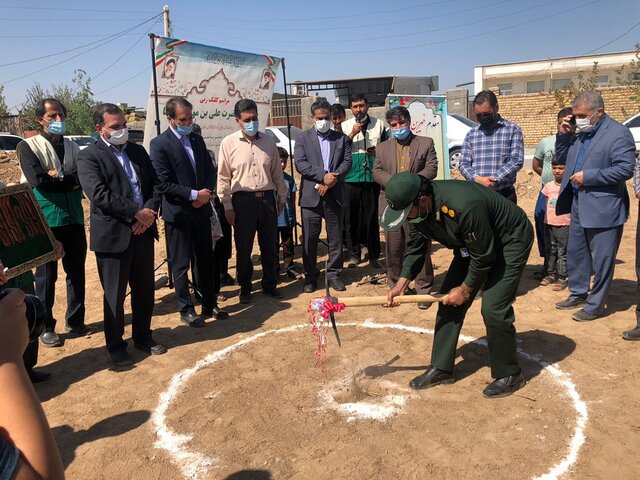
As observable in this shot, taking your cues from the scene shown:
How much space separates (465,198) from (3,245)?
333 cm

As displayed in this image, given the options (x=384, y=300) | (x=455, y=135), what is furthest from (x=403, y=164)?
(x=455, y=135)

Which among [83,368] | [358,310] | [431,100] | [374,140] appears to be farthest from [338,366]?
[431,100]

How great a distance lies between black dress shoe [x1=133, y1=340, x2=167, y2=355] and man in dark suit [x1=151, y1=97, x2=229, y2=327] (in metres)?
0.67

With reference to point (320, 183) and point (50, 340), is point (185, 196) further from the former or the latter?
point (50, 340)

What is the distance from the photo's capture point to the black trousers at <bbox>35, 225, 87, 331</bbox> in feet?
17.4

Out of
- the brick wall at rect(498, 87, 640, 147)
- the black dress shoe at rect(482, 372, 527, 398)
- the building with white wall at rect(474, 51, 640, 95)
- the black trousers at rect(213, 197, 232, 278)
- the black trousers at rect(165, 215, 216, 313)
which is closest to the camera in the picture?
the black dress shoe at rect(482, 372, 527, 398)

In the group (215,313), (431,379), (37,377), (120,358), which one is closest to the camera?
(431,379)

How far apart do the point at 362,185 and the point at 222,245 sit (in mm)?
2372

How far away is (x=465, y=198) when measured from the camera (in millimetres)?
3717

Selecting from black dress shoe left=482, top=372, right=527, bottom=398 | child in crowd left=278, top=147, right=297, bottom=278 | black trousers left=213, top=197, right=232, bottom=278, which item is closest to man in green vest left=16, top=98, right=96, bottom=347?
black trousers left=213, top=197, right=232, bottom=278

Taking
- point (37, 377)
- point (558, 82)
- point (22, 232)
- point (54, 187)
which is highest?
point (558, 82)

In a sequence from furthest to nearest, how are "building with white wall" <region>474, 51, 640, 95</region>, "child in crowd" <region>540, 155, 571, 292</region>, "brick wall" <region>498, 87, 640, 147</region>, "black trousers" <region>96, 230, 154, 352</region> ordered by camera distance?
1. "building with white wall" <region>474, 51, 640, 95</region>
2. "brick wall" <region>498, 87, 640, 147</region>
3. "child in crowd" <region>540, 155, 571, 292</region>
4. "black trousers" <region>96, 230, 154, 352</region>

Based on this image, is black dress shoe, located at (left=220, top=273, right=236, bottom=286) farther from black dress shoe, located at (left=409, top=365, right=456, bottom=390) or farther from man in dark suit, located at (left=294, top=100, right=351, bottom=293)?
black dress shoe, located at (left=409, top=365, right=456, bottom=390)

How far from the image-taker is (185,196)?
5.38 metres
